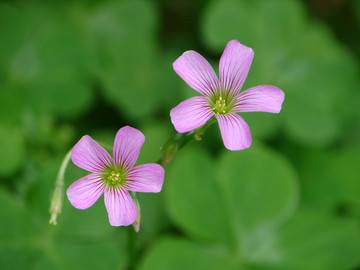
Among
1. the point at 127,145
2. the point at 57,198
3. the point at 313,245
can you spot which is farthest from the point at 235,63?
the point at 313,245

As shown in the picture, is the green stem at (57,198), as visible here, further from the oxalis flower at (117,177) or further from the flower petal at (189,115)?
the flower petal at (189,115)

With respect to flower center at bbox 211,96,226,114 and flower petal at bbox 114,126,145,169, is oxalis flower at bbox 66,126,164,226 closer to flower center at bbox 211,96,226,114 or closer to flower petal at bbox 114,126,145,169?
flower petal at bbox 114,126,145,169

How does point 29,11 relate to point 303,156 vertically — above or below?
above

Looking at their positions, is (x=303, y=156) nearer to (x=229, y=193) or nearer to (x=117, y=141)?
(x=229, y=193)

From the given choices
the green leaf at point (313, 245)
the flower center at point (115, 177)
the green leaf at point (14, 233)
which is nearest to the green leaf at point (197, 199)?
the green leaf at point (313, 245)

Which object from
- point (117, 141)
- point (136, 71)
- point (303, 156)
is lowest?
point (117, 141)

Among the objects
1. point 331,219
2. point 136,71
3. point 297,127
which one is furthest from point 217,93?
point 136,71

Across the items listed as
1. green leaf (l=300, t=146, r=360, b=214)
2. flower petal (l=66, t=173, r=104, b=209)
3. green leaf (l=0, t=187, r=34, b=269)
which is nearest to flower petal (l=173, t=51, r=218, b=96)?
flower petal (l=66, t=173, r=104, b=209)

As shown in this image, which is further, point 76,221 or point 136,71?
point 136,71

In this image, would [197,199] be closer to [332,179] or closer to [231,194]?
[231,194]
